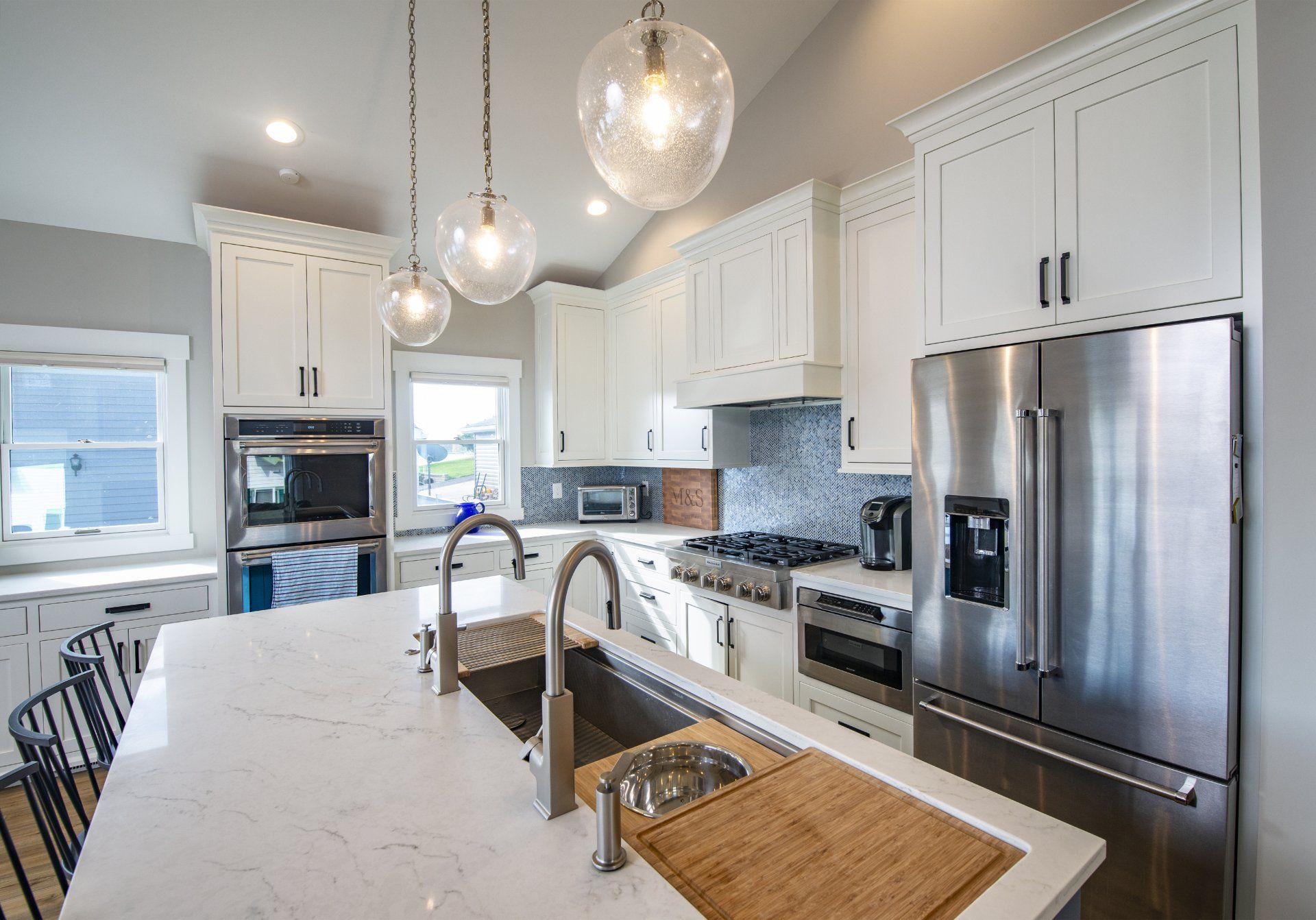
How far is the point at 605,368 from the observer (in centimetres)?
445

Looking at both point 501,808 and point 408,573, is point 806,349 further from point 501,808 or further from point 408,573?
point 408,573

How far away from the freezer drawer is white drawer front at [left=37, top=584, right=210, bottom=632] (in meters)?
3.40

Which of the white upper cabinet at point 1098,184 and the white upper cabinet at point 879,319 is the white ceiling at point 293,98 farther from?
the white upper cabinet at point 1098,184

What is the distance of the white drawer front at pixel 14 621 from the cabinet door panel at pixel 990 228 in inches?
154

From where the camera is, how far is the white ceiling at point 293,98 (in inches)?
95.0

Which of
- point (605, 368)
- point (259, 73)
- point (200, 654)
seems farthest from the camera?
point (605, 368)

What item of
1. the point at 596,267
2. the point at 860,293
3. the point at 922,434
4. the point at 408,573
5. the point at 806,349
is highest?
the point at 596,267

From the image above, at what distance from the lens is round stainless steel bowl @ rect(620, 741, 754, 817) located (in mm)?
1176

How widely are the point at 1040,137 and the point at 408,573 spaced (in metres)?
3.43

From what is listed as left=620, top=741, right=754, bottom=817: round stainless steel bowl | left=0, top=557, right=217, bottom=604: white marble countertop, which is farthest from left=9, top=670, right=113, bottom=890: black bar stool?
left=0, top=557, right=217, bottom=604: white marble countertop

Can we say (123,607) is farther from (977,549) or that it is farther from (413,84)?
(977,549)

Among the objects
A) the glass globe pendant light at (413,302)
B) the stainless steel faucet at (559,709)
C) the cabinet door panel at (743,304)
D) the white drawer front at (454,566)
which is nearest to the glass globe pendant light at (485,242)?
the glass globe pendant light at (413,302)

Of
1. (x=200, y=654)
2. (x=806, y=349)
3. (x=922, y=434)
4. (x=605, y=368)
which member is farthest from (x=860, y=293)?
(x=200, y=654)

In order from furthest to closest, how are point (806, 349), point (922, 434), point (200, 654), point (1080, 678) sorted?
point (806, 349)
point (922, 434)
point (200, 654)
point (1080, 678)
